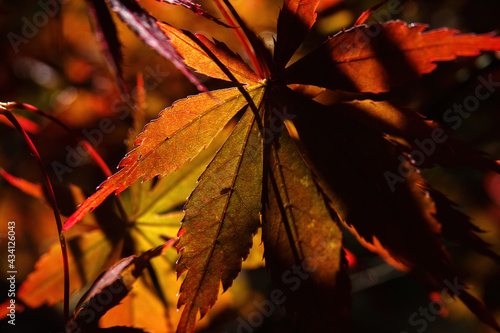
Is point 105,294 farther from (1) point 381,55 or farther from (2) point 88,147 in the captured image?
(1) point 381,55

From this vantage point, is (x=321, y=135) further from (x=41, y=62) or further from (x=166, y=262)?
(x=41, y=62)

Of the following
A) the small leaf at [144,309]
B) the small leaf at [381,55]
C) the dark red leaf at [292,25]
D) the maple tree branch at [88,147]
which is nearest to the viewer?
the small leaf at [381,55]

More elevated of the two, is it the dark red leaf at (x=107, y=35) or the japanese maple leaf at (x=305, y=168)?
the dark red leaf at (x=107, y=35)

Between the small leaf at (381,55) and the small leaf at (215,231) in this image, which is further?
the small leaf at (215,231)

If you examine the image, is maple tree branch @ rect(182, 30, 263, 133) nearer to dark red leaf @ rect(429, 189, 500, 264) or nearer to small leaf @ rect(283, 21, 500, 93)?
small leaf @ rect(283, 21, 500, 93)

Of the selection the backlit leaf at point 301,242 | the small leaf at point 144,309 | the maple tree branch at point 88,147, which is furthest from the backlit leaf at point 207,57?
the small leaf at point 144,309

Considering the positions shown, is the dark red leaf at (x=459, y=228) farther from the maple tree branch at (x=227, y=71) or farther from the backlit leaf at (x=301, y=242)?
the maple tree branch at (x=227, y=71)

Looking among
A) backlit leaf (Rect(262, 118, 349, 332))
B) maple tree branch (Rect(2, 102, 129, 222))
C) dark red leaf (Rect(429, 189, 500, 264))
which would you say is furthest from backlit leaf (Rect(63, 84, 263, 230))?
dark red leaf (Rect(429, 189, 500, 264))

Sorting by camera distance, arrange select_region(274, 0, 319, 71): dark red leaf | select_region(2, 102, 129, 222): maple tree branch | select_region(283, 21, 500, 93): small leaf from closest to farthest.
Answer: select_region(283, 21, 500, 93): small leaf → select_region(274, 0, 319, 71): dark red leaf → select_region(2, 102, 129, 222): maple tree branch
